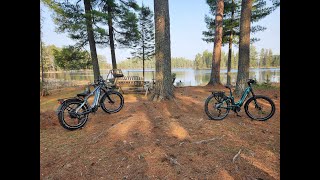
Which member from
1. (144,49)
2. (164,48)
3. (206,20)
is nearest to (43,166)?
(164,48)

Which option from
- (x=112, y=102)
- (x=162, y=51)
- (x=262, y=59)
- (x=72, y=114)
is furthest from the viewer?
(x=262, y=59)

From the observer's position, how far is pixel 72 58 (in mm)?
15906

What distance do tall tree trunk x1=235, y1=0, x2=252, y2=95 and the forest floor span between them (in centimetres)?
306

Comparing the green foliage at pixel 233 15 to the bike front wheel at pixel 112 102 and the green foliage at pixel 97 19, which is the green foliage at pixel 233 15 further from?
the bike front wheel at pixel 112 102

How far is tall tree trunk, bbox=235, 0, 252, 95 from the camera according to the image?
7.89m

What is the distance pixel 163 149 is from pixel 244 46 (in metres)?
6.73

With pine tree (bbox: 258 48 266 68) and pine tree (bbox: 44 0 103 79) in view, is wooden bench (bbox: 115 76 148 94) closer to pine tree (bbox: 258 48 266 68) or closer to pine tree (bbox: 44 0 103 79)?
pine tree (bbox: 44 0 103 79)

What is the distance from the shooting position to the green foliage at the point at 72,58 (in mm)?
15524

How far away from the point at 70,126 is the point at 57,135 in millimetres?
383

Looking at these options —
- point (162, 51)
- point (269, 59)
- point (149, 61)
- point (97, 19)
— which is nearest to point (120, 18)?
point (97, 19)

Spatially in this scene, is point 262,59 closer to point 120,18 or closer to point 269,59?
point 269,59

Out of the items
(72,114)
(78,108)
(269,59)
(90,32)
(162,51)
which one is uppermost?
(269,59)

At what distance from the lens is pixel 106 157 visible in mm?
3330

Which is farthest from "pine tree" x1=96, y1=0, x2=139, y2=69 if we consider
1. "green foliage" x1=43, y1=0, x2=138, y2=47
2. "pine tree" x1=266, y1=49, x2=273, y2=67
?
"pine tree" x1=266, y1=49, x2=273, y2=67
